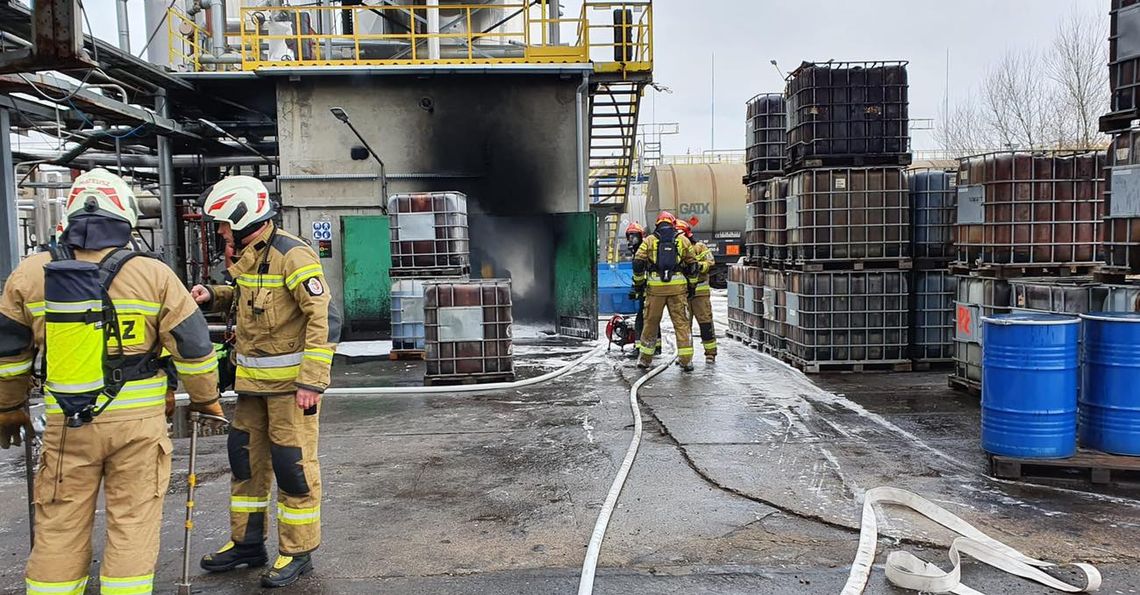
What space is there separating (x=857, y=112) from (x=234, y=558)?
8.83 meters

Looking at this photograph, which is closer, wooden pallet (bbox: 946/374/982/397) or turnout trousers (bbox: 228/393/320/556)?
turnout trousers (bbox: 228/393/320/556)

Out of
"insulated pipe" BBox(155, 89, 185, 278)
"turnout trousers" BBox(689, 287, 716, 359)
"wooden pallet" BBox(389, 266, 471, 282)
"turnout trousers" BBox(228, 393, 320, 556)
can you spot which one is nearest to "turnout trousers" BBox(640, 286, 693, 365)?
"turnout trousers" BBox(689, 287, 716, 359)

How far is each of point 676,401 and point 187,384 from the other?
5766 millimetres

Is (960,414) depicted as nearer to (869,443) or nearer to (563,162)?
(869,443)

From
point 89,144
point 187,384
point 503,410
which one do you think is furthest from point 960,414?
point 89,144

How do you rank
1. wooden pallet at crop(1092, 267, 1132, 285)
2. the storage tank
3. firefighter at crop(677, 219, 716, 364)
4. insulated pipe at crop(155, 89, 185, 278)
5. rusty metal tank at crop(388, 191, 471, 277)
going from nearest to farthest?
wooden pallet at crop(1092, 267, 1132, 285), firefighter at crop(677, 219, 716, 364), rusty metal tank at crop(388, 191, 471, 277), insulated pipe at crop(155, 89, 185, 278), the storage tank

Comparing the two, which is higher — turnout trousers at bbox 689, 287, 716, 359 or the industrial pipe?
the industrial pipe

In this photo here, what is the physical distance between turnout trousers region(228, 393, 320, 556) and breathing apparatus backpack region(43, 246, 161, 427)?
0.89 metres

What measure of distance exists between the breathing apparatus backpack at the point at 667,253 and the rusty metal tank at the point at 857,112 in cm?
197

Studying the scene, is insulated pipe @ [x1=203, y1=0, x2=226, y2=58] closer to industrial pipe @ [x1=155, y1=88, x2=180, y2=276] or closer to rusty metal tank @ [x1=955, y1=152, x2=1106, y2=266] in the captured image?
industrial pipe @ [x1=155, y1=88, x2=180, y2=276]

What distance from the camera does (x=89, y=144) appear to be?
44.1 feet

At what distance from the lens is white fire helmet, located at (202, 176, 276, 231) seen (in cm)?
434

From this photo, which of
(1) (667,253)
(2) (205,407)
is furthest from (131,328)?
(1) (667,253)

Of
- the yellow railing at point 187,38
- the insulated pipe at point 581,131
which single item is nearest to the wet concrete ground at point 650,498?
the insulated pipe at point 581,131
